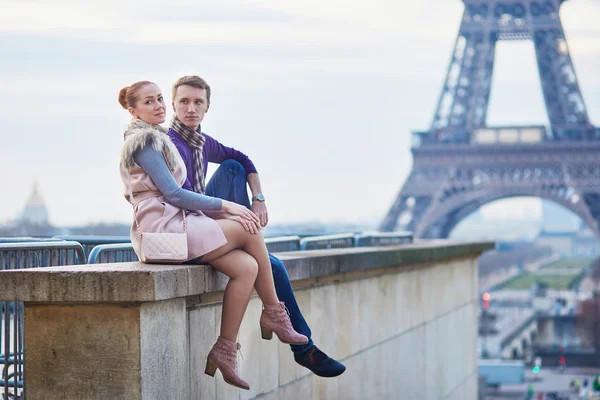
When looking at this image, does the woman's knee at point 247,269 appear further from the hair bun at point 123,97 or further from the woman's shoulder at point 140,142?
the hair bun at point 123,97

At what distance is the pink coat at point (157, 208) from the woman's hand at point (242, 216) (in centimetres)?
12

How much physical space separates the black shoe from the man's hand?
Result: 2.40 feet

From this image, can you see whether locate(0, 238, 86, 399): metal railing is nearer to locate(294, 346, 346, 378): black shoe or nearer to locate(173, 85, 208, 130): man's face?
locate(173, 85, 208, 130): man's face

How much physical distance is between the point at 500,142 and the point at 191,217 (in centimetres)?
6439

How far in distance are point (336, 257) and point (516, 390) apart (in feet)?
184

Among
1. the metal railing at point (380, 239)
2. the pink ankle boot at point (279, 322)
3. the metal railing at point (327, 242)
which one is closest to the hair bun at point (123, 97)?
the pink ankle boot at point (279, 322)

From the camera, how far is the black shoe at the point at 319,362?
6352 mm

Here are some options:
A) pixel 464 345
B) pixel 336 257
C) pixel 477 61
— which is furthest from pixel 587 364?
pixel 336 257

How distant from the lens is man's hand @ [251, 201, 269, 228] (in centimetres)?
655

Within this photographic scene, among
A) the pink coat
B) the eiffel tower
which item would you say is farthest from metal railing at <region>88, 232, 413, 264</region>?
the eiffel tower

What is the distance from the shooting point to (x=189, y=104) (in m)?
6.22

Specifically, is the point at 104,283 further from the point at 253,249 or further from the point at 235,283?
the point at 253,249

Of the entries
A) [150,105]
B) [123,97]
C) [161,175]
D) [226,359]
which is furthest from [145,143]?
[226,359]

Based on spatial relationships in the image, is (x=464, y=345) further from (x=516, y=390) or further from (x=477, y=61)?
(x=477, y=61)
